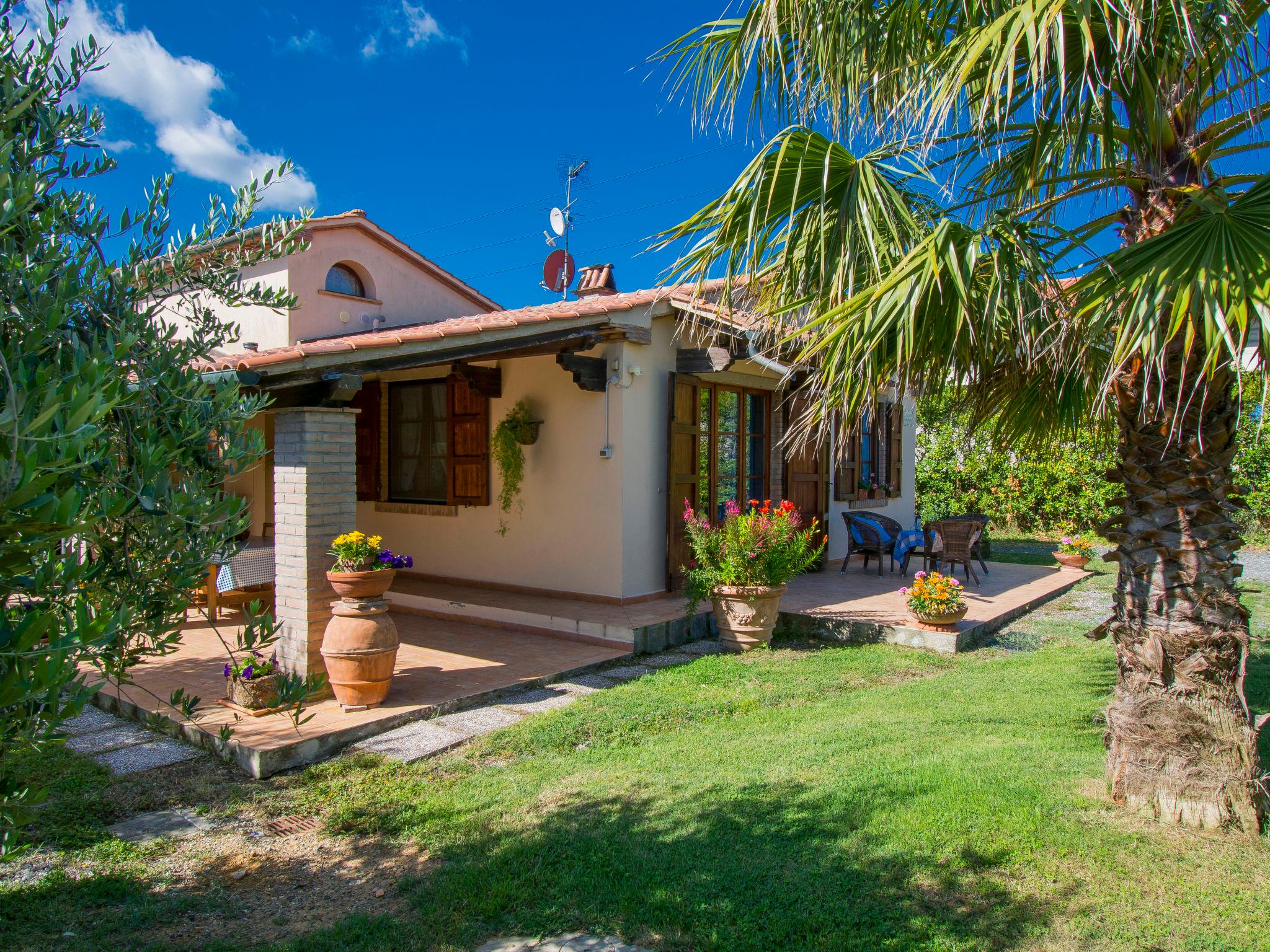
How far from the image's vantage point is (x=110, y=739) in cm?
530

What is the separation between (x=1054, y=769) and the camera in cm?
444

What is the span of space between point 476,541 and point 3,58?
784 centimetres

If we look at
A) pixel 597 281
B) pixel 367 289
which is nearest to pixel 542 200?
pixel 367 289

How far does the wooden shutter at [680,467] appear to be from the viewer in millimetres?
8930

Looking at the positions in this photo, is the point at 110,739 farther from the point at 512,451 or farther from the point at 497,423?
the point at 497,423

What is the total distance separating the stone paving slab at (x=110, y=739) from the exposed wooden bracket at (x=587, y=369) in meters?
4.60

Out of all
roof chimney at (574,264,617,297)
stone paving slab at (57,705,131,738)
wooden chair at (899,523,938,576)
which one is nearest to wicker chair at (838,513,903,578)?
→ wooden chair at (899,523,938,576)

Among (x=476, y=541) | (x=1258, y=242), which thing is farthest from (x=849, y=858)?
(x=476, y=541)

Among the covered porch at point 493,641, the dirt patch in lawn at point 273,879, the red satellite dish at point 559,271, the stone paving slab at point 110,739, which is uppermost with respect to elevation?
the red satellite dish at point 559,271

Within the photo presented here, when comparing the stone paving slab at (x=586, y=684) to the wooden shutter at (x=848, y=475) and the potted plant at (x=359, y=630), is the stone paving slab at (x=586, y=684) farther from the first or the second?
the wooden shutter at (x=848, y=475)

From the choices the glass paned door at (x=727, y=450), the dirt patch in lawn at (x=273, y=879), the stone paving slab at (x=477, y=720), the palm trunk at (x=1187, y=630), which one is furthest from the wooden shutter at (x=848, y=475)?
the dirt patch in lawn at (x=273, y=879)

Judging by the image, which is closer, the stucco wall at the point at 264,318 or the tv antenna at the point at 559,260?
the stucco wall at the point at 264,318

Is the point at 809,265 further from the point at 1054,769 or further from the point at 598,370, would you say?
the point at 598,370

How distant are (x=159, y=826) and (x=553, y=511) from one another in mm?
5327
